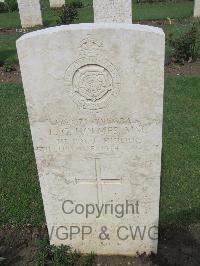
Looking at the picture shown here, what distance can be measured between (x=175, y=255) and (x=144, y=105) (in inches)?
71.2

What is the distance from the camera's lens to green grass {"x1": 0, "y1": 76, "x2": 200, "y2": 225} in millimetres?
4816

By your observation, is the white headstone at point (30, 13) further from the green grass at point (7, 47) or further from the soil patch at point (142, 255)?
the soil patch at point (142, 255)

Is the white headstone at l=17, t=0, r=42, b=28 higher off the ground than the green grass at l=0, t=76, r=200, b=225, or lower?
higher

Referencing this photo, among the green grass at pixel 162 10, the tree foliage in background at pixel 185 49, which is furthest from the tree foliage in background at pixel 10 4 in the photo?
the tree foliage in background at pixel 185 49

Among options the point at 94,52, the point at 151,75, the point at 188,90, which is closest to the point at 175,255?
the point at 151,75

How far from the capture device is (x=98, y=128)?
346cm

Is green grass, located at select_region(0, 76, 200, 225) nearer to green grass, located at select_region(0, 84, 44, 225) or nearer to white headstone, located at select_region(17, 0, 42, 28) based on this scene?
green grass, located at select_region(0, 84, 44, 225)

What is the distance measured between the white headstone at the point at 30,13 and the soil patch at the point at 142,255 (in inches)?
491

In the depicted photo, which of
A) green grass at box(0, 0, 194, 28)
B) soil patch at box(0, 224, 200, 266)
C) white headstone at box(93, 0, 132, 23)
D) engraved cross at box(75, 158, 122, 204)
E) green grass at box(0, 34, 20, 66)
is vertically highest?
white headstone at box(93, 0, 132, 23)

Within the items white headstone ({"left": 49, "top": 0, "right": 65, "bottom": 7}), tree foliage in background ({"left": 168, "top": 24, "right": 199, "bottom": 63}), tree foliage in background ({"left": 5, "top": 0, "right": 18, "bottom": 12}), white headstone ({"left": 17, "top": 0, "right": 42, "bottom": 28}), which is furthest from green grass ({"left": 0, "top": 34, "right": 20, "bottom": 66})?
tree foliage in background ({"left": 5, "top": 0, "right": 18, "bottom": 12})

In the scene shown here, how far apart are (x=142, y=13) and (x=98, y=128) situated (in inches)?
573

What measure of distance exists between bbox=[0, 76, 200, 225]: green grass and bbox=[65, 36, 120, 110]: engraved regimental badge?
2013 millimetres

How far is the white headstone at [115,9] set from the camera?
11.2 m

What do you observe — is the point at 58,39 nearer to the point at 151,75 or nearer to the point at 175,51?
the point at 151,75
